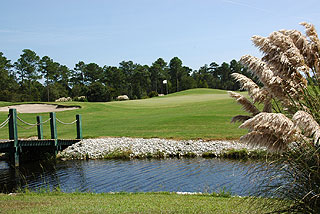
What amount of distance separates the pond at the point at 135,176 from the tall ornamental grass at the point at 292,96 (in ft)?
15.7

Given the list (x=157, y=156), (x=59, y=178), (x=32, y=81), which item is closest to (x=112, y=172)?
(x=59, y=178)

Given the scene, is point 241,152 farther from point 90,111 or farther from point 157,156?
point 90,111

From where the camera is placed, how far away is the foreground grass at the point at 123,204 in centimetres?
596

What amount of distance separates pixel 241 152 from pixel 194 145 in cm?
263

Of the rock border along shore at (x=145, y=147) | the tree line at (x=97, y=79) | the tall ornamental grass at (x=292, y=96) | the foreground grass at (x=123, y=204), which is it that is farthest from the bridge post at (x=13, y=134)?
the tree line at (x=97, y=79)

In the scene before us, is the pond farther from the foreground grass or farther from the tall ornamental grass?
the tall ornamental grass

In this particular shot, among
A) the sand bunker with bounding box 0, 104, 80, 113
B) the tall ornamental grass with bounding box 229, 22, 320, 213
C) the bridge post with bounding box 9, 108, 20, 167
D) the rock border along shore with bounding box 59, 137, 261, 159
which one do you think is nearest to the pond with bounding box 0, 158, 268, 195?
the bridge post with bounding box 9, 108, 20, 167

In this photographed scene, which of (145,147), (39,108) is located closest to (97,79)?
(39,108)

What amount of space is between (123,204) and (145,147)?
10055 mm

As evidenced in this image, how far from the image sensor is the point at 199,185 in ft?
33.0

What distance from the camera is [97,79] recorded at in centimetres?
9162

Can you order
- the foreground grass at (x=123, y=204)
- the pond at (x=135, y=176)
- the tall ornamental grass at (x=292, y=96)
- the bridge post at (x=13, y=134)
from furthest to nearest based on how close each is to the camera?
the bridge post at (x=13, y=134)
the pond at (x=135, y=176)
the foreground grass at (x=123, y=204)
the tall ornamental grass at (x=292, y=96)

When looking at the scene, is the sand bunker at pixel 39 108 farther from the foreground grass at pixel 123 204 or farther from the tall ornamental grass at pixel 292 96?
the tall ornamental grass at pixel 292 96

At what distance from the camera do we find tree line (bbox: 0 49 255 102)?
233ft
